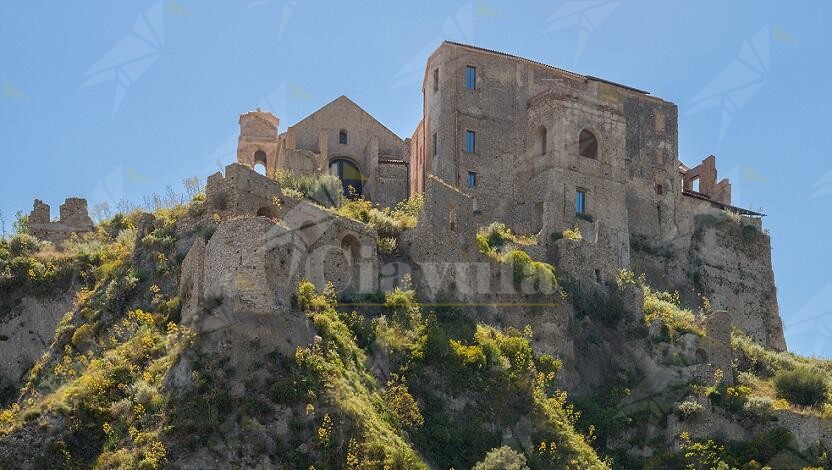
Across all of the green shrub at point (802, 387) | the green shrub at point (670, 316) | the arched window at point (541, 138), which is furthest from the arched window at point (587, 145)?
the green shrub at point (802, 387)

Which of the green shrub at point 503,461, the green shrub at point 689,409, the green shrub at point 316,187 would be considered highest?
the green shrub at point 316,187

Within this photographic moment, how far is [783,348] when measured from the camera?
214 ft

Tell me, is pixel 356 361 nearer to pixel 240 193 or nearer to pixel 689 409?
pixel 240 193

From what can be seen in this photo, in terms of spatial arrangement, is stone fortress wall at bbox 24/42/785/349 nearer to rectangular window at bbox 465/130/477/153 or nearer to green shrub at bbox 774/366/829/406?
rectangular window at bbox 465/130/477/153

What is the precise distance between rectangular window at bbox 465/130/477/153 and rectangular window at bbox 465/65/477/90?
1986mm

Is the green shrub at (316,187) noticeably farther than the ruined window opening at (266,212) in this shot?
Yes

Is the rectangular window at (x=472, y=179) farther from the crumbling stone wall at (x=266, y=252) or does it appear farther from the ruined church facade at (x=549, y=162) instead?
the crumbling stone wall at (x=266, y=252)

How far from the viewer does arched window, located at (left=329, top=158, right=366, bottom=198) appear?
63.6 m

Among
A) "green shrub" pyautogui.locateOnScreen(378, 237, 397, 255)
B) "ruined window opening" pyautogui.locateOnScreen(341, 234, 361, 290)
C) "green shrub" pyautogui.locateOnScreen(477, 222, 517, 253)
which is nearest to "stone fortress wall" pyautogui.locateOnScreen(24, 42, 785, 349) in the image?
"green shrub" pyautogui.locateOnScreen(477, 222, 517, 253)

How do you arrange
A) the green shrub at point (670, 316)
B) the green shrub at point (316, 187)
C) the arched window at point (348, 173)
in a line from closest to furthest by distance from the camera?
the green shrub at point (670, 316) < the green shrub at point (316, 187) < the arched window at point (348, 173)

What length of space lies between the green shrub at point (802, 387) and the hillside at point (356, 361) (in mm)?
83

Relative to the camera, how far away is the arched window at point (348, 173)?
63594mm

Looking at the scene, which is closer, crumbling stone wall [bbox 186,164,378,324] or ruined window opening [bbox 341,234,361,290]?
crumbling stone wall [bbox 186,164,378,324]

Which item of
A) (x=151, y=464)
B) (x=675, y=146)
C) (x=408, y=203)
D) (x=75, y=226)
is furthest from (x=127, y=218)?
(x=675, y=146)
